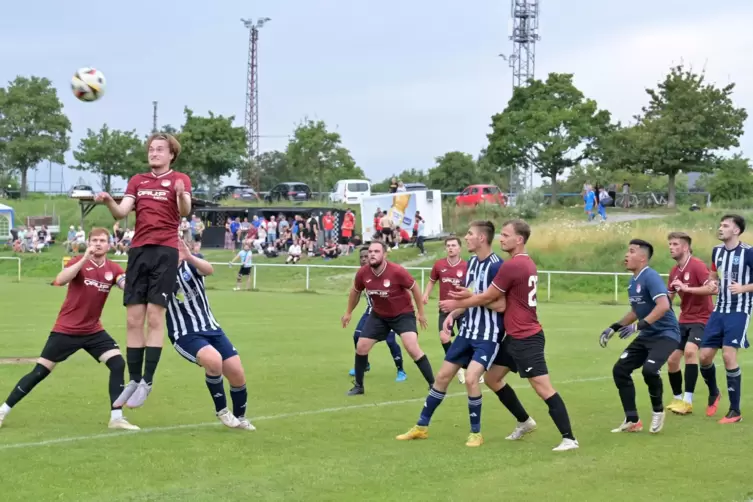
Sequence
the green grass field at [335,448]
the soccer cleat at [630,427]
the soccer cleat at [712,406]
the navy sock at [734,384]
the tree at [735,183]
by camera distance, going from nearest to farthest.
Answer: the green grass field at [335,448] < the soccer cleat at [630,427] < the navy sock at [734,384] < the soccer cleat at [712,406] < the tree at [735,183]

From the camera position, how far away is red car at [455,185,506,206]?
5184 cm

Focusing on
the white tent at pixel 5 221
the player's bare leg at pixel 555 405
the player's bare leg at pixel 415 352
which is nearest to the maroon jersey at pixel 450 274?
the player's bare leg at pixel 415 352

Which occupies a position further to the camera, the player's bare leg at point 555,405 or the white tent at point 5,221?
the white tent at point 5,221

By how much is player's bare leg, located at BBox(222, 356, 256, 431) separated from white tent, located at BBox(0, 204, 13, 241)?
47458mm

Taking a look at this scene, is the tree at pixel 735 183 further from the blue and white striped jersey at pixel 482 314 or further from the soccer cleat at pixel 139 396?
the soccer cleat at pixel 139 396

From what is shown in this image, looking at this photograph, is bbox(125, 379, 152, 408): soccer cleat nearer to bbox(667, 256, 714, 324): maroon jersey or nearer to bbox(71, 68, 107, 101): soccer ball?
bbox(71, 68, 107, 101): soccer ball

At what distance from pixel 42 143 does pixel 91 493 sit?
209 ft

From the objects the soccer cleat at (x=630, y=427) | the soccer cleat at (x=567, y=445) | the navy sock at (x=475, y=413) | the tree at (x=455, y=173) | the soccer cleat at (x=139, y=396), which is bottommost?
→ the soccer cleat at (x=630, y=427)

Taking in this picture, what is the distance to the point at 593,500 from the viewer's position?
734cm

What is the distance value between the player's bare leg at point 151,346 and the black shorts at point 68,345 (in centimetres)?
78

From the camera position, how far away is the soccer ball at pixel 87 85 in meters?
11.0

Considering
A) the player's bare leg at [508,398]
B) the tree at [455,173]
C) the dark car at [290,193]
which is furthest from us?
the tree at [455,173]

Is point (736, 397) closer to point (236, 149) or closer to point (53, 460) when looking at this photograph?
point (53, 460)

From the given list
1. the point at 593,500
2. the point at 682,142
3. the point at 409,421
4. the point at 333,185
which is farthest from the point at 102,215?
the point at 593,500
